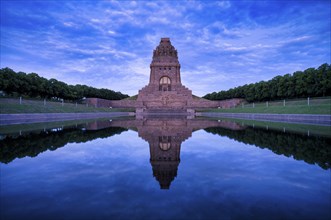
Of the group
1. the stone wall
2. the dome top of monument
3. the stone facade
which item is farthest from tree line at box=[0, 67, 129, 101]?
the dome top of monument

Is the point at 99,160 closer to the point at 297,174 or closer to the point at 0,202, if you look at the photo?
the point at 0,202

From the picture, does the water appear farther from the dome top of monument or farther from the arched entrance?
the dome top of monument

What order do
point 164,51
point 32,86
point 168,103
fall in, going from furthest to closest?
point 164,51, point 168,103, point 32,86

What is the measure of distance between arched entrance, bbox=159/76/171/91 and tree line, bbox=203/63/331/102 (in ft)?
84.8

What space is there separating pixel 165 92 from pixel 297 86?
35.7 metres

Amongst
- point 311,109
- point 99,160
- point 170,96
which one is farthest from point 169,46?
point 99,160

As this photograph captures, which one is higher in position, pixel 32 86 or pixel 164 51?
pixel 164 51

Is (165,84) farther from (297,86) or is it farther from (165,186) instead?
(165,186)

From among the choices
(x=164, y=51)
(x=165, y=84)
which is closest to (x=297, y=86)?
(x=165, y=84)

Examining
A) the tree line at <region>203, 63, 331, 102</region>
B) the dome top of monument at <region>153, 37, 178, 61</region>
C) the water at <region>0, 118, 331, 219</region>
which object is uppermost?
the dome top of monument at <region>153, 37, 178, 61</region>

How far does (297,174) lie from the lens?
12.3ft

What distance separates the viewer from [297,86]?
38312mm

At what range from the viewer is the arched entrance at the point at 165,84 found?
74.1 metres

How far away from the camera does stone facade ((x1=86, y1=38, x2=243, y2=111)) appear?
6438 centimetres
